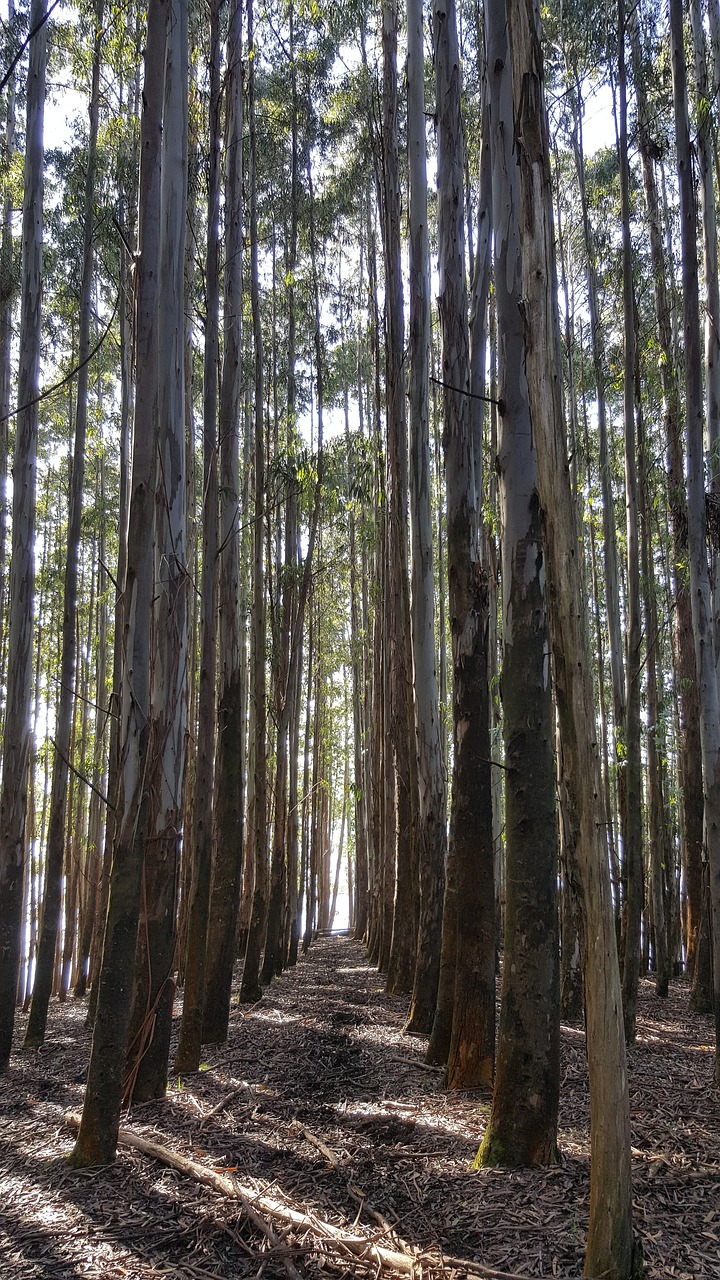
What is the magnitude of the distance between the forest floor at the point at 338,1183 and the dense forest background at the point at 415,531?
0.89ft

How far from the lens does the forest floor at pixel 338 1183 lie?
2932 mm

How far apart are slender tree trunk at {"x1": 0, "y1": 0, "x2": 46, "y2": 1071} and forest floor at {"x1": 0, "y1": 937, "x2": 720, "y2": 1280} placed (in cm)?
200

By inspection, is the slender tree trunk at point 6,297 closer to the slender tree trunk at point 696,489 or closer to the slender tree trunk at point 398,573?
the slender tree trunk at point 398,573

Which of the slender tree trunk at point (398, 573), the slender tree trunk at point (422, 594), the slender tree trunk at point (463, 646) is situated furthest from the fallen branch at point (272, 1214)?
the slender tree trunk at point (398, 573)

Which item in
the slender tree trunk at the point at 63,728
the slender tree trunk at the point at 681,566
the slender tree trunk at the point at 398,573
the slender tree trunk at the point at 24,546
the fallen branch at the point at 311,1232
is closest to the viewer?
the fallen branch at the point at 311,1232

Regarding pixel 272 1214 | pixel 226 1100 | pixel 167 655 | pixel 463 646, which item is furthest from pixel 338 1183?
pixel 463 646

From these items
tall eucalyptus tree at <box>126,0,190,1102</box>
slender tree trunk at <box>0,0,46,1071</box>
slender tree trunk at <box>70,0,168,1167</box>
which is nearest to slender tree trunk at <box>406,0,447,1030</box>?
tall eucalyptus tree at <box>126,0,190,1102</box>

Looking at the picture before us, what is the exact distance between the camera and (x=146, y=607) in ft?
13.8

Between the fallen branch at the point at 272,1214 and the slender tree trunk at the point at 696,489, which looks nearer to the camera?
the fallen branch at the point at 272,1214

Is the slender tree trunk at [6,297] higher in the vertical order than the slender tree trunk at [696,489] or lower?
higher

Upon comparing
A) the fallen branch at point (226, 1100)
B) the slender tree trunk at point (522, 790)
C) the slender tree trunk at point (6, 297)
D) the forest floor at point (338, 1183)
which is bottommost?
the fallen branch at point (226, 1100)

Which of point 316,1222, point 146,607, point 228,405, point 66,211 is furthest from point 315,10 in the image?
point 316,1222

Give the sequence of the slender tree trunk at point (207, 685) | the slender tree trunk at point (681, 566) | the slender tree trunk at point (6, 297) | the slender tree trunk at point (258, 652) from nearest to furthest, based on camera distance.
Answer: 1. the slender tree trunk at point (207, 685)
2. the slender tree trunk at point (681, 566)
3. the slender tree trunk at point (258, 652)
4. the slender tree trunk at point (6, 297)

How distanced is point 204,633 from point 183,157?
10.5ft
